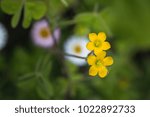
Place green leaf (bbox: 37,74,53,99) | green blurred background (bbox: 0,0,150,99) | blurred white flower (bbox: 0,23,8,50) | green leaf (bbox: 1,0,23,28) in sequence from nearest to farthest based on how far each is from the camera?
green leaf (bbox: 1,0,23,28) → green leaf (bbox: 37,74,53,99) → green blurred background (bbox: 0,0,150,99) → blurred white flower (bbox: 0,23,8,50)

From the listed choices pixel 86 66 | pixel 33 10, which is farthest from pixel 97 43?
pixel 86 66

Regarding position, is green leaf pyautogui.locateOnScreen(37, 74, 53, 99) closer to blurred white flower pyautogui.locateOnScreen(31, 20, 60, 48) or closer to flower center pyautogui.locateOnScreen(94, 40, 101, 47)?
flower center pyautogui.locateOnScreen(94, 40, 101, 47)

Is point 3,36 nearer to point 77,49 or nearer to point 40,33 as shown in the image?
point 40,33

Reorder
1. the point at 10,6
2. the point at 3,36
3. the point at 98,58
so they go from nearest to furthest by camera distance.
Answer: the point at 98,58 < the point at 10,6 < the point at 3,36

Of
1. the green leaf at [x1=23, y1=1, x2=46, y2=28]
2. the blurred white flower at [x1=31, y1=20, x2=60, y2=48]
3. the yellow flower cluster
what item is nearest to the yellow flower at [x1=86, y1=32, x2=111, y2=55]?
the yellow flower cluster

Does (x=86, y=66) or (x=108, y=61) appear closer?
(x=108, y=61)

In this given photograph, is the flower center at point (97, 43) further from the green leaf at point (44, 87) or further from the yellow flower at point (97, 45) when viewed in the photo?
the green leaf at point (44, 87)

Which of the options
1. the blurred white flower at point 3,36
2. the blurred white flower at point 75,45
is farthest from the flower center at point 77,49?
the blurred white flower at point 3,36

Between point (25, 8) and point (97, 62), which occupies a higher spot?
point (25, 8)

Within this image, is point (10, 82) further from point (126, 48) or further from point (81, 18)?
point (126, 48)
